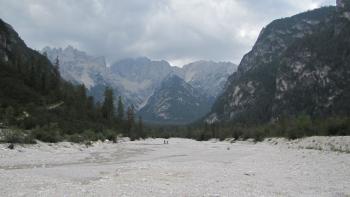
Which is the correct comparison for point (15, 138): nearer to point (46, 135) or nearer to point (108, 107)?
point (46, 135)

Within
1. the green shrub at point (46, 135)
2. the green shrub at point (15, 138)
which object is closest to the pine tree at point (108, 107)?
the green shrub at point (46, 135)

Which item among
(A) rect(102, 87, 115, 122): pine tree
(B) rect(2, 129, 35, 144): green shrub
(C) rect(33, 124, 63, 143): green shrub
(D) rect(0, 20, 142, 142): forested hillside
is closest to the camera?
(B) rect(2, 129, 35, 144): green shrub

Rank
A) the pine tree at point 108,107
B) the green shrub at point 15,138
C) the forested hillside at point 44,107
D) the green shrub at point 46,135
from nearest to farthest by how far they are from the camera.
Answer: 1. the green shrub at point 15,138
2. the green shrub at point 46,135
3. the forested hillside at point 44,107
4. the pine tree at point 108,107

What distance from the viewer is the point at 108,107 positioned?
490 ft

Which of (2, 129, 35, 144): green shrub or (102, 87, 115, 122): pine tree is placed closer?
(2, 129, 35, 144): green shrub

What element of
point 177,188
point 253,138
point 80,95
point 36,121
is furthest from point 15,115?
point 80,95

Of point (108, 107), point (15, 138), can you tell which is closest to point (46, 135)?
point (15, 138)

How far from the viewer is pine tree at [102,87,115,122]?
146837 mm

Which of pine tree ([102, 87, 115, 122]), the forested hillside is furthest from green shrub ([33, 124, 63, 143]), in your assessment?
pine tree ([102, 87, 115, 122])

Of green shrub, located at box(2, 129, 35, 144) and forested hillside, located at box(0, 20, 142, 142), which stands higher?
forested hillside, located at box(0, 20, 142, 142)

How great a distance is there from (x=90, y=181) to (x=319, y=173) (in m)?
15.7

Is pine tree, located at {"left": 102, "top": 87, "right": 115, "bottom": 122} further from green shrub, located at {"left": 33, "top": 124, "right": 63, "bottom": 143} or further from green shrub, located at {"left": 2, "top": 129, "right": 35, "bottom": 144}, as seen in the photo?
green shrub, located at {"left": 2, "top": 129, "right": 35, "bottom": 144}

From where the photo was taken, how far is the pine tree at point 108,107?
147m

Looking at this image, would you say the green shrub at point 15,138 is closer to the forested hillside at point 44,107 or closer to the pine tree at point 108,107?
the forested hillside at point 44,107
